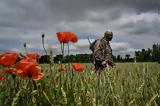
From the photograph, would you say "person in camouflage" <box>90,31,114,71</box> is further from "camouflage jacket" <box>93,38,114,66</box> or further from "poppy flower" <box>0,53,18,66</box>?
"poppy flower" <box>0,53,18,66</box>

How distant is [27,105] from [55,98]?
222 millimetres

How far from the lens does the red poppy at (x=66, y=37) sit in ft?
9.34

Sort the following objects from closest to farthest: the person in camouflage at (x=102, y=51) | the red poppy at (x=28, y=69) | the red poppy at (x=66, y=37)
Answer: the red poppy at (x=28, y=69), the red poppy at (x=66, y=37), the person in camouflage at (x=102, y=51)

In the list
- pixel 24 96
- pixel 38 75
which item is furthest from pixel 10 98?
pixel 38 75

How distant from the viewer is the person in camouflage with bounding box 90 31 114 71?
8078mm

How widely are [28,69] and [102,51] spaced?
19.2ft

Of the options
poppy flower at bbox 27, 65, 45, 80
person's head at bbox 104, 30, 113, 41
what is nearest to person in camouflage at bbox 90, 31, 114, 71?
person's head at bbox 104, 30, 113, 41

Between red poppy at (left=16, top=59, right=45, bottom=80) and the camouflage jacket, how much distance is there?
570cm

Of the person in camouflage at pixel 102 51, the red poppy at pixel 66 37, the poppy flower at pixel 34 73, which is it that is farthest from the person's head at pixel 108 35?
the poppy flower at pixel 34 73

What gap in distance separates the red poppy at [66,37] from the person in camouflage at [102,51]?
5107 mm

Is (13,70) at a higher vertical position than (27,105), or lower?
higher

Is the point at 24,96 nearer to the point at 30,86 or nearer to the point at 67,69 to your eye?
the point at 30,86

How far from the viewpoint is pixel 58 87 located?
266 centimetres

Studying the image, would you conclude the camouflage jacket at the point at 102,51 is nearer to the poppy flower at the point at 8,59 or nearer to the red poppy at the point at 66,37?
the red poppy at the point at 66,37
